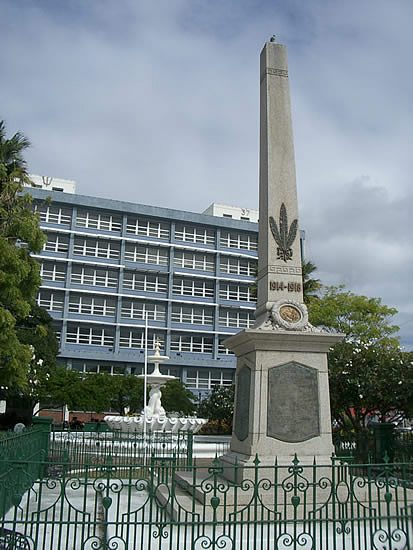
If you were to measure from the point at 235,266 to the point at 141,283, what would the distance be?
11.1 metres

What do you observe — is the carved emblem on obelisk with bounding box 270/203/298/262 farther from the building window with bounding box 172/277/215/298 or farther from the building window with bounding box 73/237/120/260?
the building window with bounding box 172/277/215/298

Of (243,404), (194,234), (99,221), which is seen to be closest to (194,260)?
(194,234)

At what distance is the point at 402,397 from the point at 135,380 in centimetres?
2805

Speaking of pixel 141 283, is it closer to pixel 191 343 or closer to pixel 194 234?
pixel 194 234

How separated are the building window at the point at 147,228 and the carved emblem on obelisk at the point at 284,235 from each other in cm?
5054

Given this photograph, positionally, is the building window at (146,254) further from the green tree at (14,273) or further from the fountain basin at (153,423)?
the green tree at (14,273)

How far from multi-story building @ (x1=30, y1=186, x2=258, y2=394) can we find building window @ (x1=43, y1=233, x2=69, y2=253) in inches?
4.0

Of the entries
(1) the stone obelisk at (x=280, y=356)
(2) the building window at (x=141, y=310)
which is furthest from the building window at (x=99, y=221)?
(1) the stone obelisk at (x=280, y=356)

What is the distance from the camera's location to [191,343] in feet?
199

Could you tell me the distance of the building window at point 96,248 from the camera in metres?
58.4

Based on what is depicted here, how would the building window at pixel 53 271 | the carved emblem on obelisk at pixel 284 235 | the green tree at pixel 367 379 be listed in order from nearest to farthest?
the carved emblem on obelisk at pixel 284 235 < the green tree at pixel 367 379 < the building window at pixel 53 271

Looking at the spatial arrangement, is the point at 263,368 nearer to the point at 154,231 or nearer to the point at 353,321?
the point at 353,321

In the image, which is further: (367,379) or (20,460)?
(367,379)

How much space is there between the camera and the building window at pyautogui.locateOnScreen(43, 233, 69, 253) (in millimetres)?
57250
